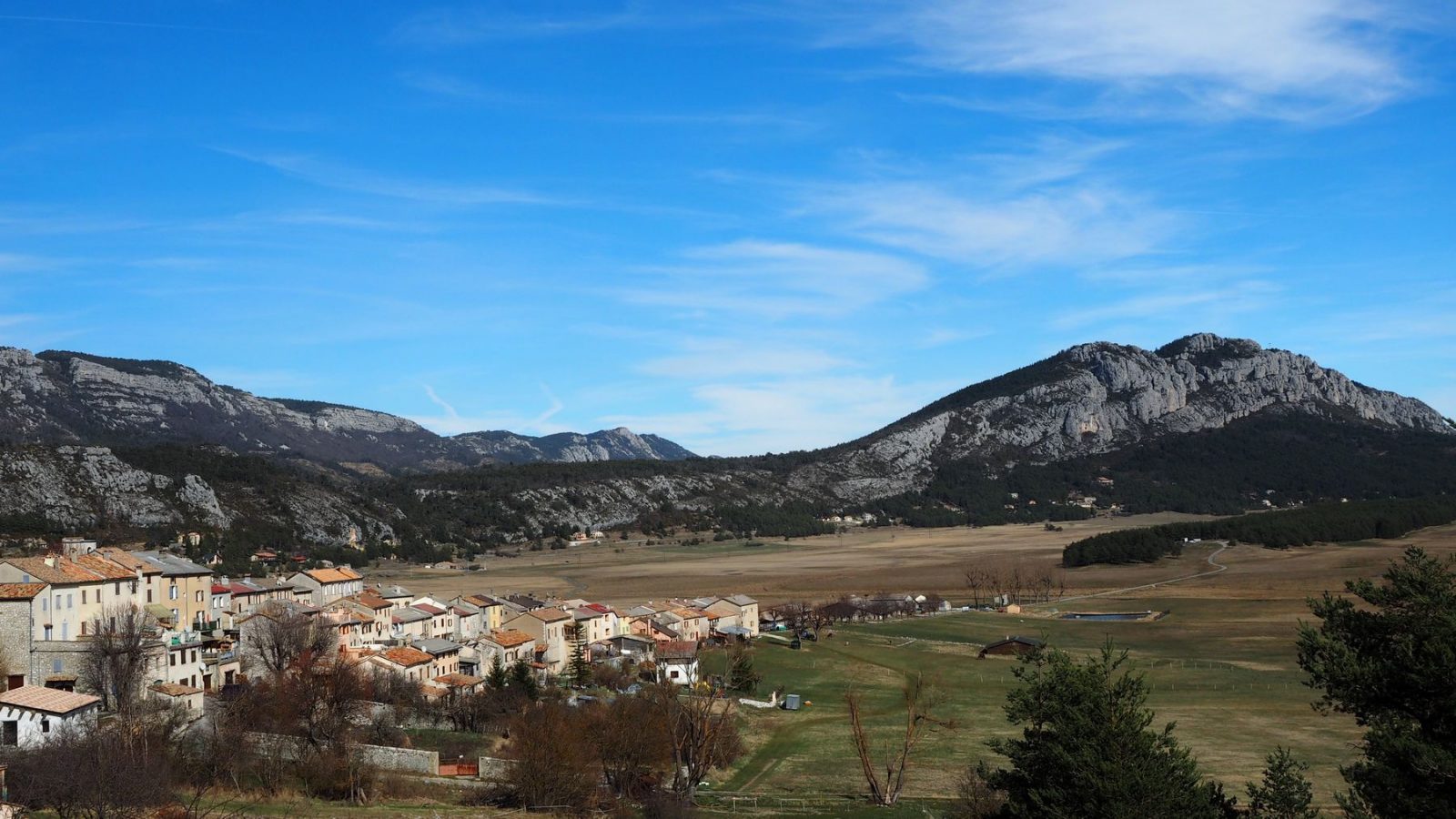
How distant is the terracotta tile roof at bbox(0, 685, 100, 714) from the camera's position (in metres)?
39.3

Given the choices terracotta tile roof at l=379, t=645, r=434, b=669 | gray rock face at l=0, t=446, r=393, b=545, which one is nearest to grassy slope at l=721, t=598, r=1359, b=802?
terracotta tile roof at l=379, t=645, r=434, b=669

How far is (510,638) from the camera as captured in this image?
69500 millimetres

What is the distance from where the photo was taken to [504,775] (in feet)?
140

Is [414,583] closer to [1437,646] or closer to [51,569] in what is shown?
[51,569]

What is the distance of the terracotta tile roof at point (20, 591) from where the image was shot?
4844 centimetres

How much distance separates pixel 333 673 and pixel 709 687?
18682mm

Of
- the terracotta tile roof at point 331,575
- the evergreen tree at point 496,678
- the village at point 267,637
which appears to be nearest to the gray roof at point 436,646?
the village at point 267,637

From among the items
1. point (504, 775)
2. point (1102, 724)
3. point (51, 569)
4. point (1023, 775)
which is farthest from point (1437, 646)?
point (51, 569)

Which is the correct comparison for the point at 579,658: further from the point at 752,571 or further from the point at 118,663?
the point at 752,571

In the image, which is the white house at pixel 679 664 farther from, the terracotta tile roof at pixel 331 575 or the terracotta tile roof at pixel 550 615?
the terracotta tile roof at pixel 331 575

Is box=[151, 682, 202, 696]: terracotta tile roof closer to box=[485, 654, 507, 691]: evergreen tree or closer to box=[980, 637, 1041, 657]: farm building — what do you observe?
box=[485, 654, 507, 691]: evergreen tree

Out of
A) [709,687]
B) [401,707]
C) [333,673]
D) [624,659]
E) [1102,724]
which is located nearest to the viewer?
[1102,724]

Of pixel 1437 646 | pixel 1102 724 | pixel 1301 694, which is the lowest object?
pixel 1301 694

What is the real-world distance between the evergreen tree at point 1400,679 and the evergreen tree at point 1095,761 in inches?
147
